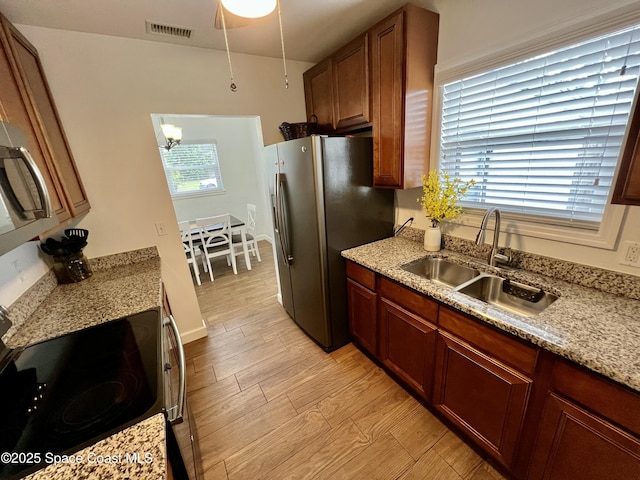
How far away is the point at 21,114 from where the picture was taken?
4.16 ft

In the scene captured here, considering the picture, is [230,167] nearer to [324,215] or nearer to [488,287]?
[324,215]

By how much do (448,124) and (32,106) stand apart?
2426 millimetres

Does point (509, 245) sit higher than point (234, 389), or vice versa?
point (509, 245)

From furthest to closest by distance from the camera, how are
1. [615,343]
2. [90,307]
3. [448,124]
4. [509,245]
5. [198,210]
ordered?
[198,210]
[448,124]
[509,245]
[90,307]
[615,343]

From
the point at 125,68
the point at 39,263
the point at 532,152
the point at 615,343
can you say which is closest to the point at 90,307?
the point at 39,263

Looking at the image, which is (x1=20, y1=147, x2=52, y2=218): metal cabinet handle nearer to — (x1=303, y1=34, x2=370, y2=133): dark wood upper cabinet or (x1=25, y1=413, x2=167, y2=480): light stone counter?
(x1=25, y1=413, x2=167, y2=480): light stone counter

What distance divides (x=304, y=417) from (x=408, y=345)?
2.71ft

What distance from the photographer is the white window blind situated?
1.16 meters

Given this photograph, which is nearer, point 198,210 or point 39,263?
point 39,263

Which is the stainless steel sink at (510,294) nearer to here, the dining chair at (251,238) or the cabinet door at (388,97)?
the cabinet door at (388,97)

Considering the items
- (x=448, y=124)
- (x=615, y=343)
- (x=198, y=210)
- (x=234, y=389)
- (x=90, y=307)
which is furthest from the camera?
(x=198, y=210)

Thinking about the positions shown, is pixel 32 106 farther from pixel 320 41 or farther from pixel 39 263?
pixel 320 41

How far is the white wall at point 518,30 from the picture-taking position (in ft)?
3.85

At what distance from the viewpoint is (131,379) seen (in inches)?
37.3
